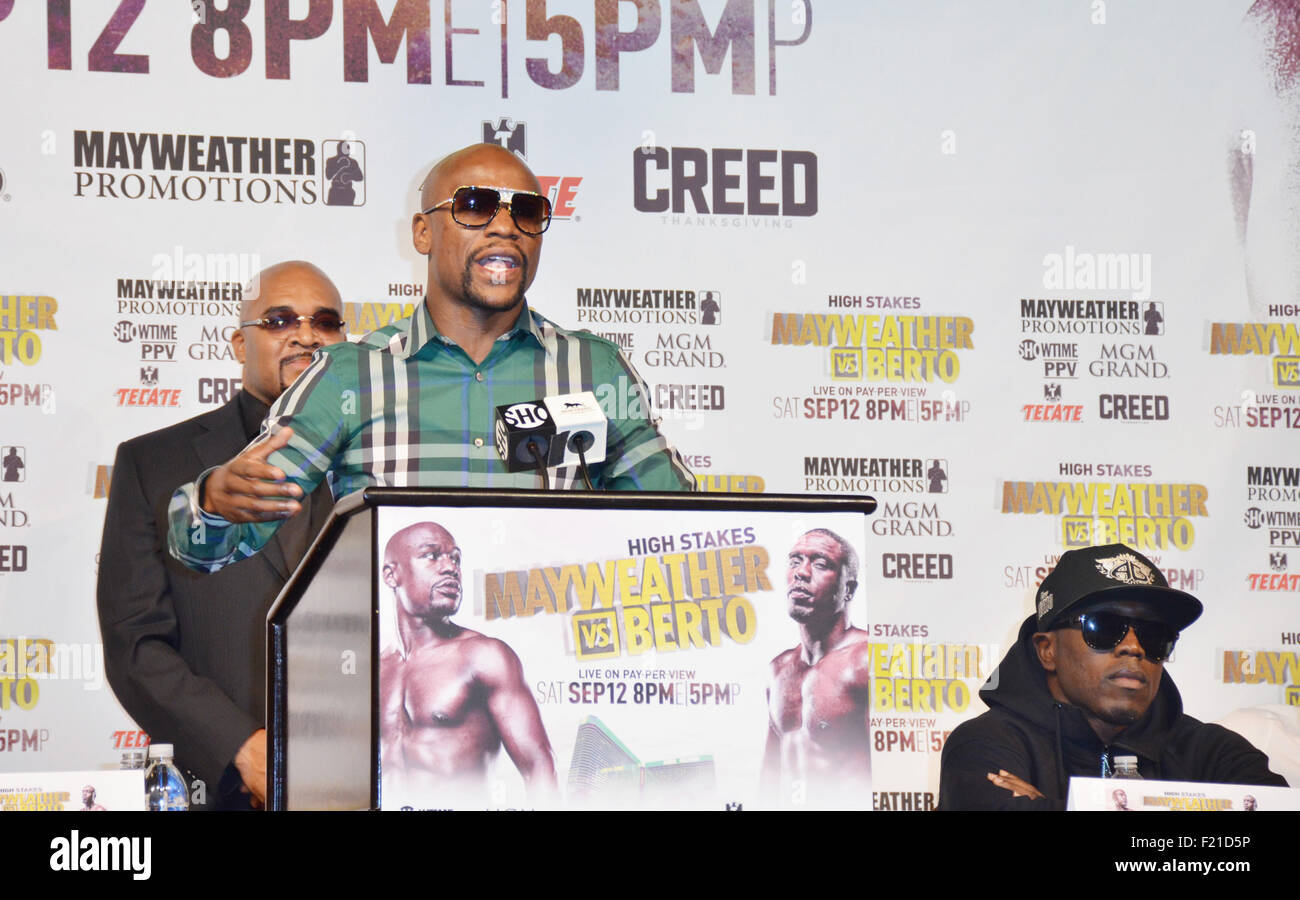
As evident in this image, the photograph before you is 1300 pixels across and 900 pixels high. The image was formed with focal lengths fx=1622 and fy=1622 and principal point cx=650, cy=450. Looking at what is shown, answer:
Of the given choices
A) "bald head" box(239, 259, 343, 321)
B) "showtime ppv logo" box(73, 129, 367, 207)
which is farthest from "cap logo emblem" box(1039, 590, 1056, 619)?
"showtime ppv logo" box(73, 129, 367, 207)

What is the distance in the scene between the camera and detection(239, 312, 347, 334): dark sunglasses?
457 centimetres

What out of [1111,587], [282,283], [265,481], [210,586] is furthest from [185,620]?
[1111,587]

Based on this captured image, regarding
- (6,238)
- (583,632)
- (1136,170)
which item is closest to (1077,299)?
(1136,170)

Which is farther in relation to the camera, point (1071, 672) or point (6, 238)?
point (6, 238)

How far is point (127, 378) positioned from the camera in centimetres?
485

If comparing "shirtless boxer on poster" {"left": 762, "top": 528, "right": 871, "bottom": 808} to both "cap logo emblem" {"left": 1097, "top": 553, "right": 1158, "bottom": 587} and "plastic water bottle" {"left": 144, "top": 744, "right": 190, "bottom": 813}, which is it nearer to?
"cap logo emblem" {"left": 1097, "top": 553, "right": 1158, "bottom": 587}

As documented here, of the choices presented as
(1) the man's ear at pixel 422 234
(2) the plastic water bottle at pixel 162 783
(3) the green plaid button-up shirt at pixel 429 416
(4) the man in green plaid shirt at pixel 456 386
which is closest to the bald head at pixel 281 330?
(2) the plastic water bottle at pixel 162 783

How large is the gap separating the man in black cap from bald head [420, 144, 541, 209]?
1528 mm

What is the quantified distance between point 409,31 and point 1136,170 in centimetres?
244

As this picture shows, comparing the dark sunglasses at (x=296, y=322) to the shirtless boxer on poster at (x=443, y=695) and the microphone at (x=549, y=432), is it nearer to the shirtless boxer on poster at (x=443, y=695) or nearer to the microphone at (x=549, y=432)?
the microphone at (x=549, y=432)
